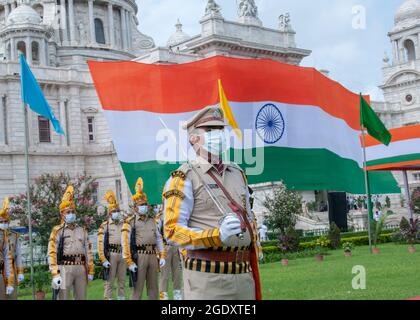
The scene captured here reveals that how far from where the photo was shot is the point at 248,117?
52.6 ft

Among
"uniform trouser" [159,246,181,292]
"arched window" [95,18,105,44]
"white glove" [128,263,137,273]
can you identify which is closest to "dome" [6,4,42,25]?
"arched window" [95,18,105,44]

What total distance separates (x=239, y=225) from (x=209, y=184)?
0.71 m

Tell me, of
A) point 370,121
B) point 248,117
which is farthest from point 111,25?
point 248,117

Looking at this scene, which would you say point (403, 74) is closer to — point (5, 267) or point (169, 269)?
point (169, 269)

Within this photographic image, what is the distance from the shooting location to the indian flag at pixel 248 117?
44.2ft

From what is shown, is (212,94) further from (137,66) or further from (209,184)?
(209,184)

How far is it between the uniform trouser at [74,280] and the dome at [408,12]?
63160 millimetres

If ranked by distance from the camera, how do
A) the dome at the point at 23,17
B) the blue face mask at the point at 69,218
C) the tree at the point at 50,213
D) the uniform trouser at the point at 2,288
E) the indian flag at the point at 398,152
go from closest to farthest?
1. the uniform trouser at the point at 2,288
2. the blue face mask at the point at 69,218
3. the indian flag at the point at 398,152
4. the tree at the point at 50,213
5. the dome at the point at 23,17

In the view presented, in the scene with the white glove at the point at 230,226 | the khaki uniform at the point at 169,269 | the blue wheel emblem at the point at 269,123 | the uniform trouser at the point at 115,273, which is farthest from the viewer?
the blue wheel emblem at the point at 269,123

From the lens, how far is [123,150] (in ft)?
43.2

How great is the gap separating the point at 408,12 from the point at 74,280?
6442 centimetres

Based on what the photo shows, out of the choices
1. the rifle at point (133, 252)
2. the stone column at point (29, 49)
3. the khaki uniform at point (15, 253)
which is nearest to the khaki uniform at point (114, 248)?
the rifle at point (133, 252)

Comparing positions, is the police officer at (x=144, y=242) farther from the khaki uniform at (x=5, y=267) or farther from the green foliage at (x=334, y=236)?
the green foliage at (x=334, y=236)

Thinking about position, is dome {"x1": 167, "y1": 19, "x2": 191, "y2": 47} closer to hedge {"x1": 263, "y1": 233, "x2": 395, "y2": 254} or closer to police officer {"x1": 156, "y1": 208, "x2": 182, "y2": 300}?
hedge {"x1": 263, "y1": 233, "x2": 395, "y2": 254}
